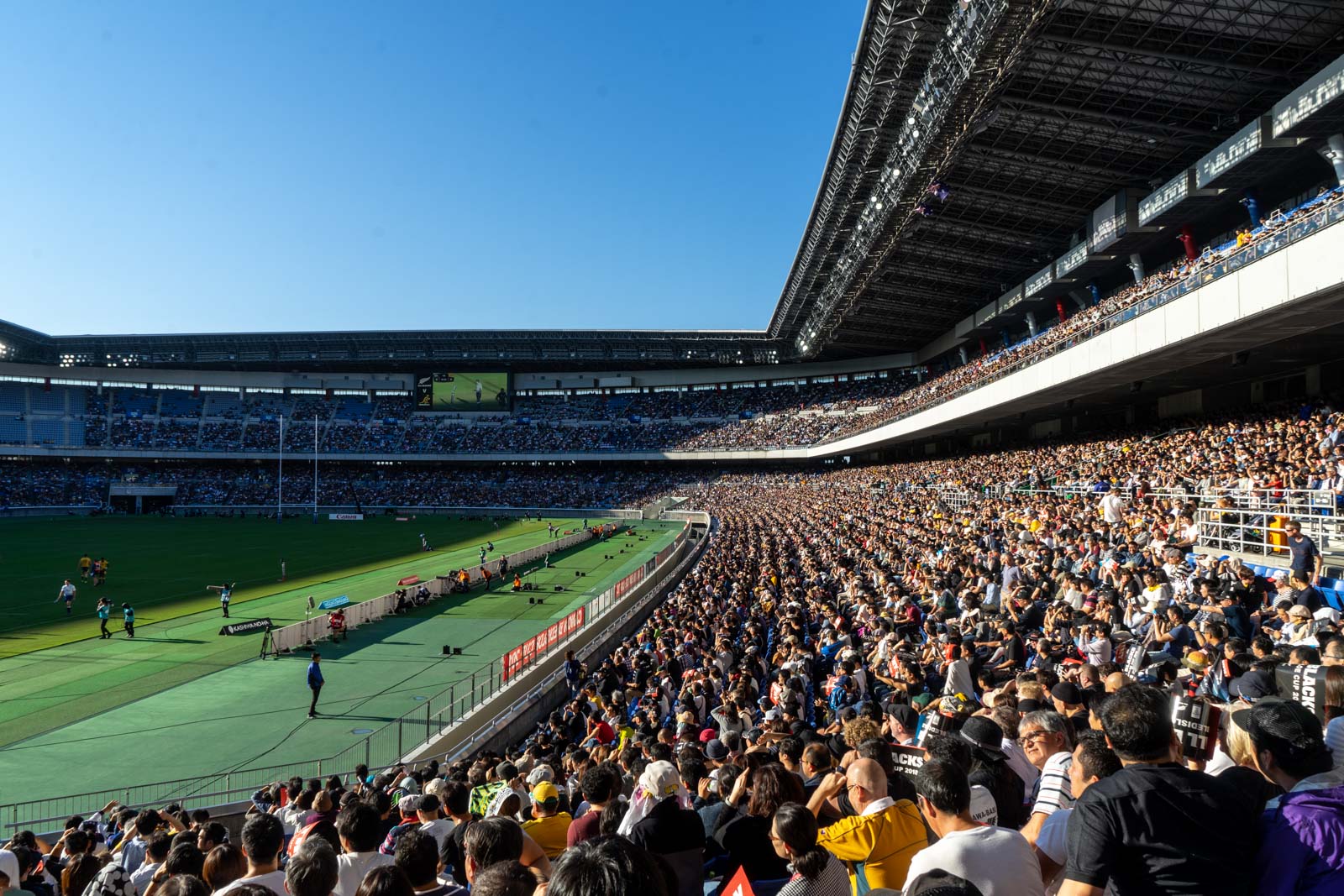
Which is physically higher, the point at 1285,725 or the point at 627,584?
the point at 1285,725

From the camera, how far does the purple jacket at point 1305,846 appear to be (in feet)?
7.80

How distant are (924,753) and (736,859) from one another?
1.10 metres

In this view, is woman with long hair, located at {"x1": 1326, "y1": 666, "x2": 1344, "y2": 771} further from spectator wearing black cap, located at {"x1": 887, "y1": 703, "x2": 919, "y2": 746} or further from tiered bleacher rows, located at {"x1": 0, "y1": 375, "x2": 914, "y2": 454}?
tiered bleacher rows, located at {"x1": 0, "y1": 375, "x2": 914, "y2": 454}

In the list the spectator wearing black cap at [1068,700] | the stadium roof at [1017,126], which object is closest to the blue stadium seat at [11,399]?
the stadium roof at [1017,126]

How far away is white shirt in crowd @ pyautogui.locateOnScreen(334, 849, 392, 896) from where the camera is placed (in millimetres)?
3889

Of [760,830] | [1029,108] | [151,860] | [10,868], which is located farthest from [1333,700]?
[1029,108]

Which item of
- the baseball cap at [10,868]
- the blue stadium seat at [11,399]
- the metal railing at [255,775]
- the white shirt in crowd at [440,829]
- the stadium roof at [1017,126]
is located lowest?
the metal railing at [255,775]

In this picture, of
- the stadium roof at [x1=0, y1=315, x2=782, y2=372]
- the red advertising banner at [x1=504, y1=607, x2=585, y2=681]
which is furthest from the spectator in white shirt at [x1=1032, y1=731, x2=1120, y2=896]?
the stadium roof at [x1=0, y1=315, x2=782, y2=372]

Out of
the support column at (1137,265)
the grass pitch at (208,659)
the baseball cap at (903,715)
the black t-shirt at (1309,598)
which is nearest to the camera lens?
the baseball cap at (903,715)

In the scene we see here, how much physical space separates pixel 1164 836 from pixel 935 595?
11793 millimetres

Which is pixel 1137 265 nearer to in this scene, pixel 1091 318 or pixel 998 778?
pixel 1091 318

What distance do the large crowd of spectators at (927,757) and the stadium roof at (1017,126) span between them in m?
9.71

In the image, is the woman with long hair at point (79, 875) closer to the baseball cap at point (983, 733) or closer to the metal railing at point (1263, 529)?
the baseball cap at point (983, 733)

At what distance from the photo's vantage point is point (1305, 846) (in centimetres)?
241
